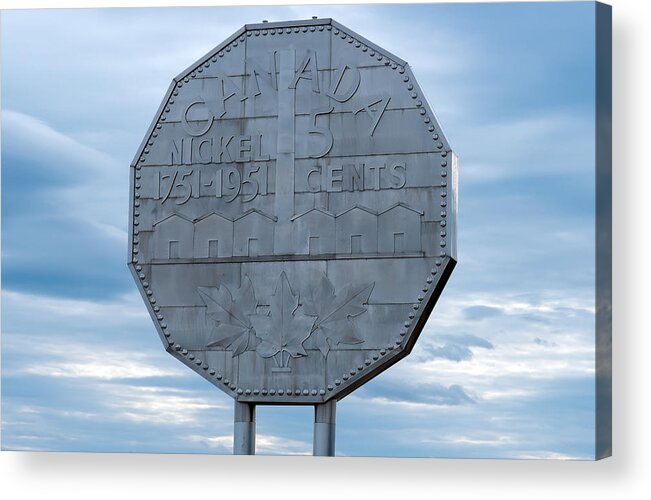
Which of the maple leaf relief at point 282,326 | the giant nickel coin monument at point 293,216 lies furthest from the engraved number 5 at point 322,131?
the maple leaf relief at point 282,326

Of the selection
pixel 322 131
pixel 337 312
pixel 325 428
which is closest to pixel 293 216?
pixel 322 131

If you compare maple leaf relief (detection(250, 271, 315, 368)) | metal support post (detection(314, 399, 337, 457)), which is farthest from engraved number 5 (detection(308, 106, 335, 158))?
metal support post (detection(314, 399, 337, 457))

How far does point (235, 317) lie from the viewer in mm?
11516

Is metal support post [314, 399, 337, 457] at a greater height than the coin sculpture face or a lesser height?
lesser

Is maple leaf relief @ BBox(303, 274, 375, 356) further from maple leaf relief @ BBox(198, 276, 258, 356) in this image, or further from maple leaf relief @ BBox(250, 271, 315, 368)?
maple leaf relief @ BBox(198, 276, 258, 356)

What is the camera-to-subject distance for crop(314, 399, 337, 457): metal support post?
11.3 metres

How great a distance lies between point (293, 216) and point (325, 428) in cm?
158

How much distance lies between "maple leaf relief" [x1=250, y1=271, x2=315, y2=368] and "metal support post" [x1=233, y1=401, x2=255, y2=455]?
0.43 meters

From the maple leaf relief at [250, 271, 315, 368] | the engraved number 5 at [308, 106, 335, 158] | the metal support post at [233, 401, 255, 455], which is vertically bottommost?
the metal support post at [233, 401, 255, 455]

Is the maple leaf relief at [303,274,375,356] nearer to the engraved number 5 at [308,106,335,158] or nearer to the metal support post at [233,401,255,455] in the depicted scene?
the metal support post at [233,401,255,455]

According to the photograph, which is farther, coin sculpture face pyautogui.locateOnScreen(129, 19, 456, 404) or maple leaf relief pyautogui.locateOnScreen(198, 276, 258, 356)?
maple leaf relief pyautogui.locateOnScreen(198, 276, 258, 356)

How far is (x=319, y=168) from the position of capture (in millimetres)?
11547

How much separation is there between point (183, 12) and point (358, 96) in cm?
148

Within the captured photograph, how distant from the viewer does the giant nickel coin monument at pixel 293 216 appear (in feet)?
37.0
